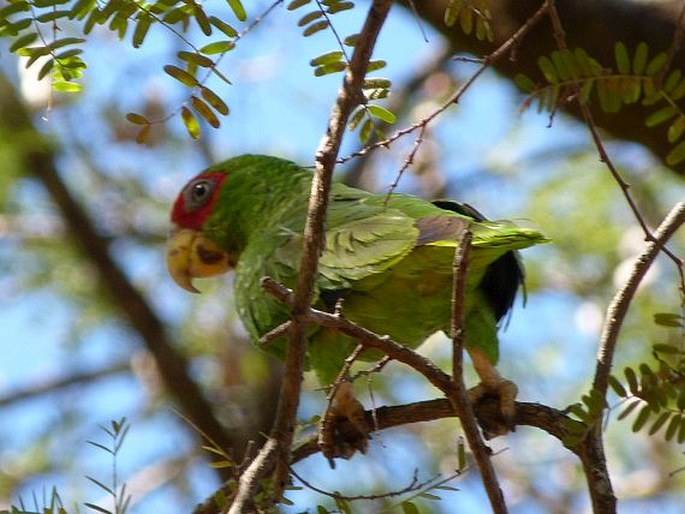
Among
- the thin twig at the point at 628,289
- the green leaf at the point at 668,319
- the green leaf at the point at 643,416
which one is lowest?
the green leaf at the point at 643,416

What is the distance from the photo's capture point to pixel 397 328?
2.25 metres

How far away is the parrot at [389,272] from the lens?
2.09 metres

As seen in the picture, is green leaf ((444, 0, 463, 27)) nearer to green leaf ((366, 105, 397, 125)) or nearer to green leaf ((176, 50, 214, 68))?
green leaf ((366, 105, 397, 125))

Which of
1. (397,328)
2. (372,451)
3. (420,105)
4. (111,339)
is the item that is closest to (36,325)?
(111,339)

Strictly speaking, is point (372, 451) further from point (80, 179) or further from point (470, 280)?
point (470, 280)

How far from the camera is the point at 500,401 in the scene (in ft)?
7.11

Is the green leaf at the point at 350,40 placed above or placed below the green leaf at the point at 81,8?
below

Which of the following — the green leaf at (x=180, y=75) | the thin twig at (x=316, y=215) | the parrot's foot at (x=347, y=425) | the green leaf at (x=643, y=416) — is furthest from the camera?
the parrot's foot at (x=347, y=425)

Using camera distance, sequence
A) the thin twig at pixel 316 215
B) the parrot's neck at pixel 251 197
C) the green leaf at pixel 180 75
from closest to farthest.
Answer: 1. the thin twig at pixel 316 215
2. the green leaf at pixel 180 75
3. the parrot's neck at pixel 251 197

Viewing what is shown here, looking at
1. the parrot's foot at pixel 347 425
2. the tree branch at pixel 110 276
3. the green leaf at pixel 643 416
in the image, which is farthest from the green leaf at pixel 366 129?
the tree branch at pixel 110 276

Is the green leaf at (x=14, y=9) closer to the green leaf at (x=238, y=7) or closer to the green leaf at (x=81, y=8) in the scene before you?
the green leaf at (x=81, y=8)

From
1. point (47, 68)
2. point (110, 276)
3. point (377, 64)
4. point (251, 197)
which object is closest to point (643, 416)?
point (377, 64)

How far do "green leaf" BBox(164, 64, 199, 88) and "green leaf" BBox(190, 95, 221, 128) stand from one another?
32 mm

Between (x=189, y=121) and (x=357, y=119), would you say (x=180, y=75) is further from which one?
(x=357, y=119)
